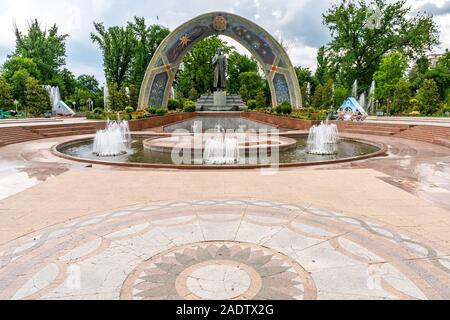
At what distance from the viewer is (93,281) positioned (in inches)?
126

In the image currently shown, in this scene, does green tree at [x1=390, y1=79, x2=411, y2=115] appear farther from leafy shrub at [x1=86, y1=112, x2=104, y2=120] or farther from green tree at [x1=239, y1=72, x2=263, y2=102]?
leafy shrub at [x1=86, y1=112, x2=104, y2=120]

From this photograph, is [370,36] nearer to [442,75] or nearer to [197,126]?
[442,75]

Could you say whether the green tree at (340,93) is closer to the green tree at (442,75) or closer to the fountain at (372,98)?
the fountain at (372,98)

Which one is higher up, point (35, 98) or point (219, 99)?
point (35, 98)

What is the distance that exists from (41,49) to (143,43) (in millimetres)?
17663

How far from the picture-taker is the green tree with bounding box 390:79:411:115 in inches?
1473


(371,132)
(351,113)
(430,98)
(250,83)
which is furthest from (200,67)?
(371,132)

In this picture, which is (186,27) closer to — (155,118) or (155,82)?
(155,82)

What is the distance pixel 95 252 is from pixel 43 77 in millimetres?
57426

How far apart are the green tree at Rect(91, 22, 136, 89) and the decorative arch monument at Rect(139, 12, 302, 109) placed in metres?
18.4

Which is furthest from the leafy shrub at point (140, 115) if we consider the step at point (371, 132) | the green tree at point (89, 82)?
the green tree at point (89, 82)

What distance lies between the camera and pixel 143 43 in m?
50.1

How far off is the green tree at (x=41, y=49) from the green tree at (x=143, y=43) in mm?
14983
